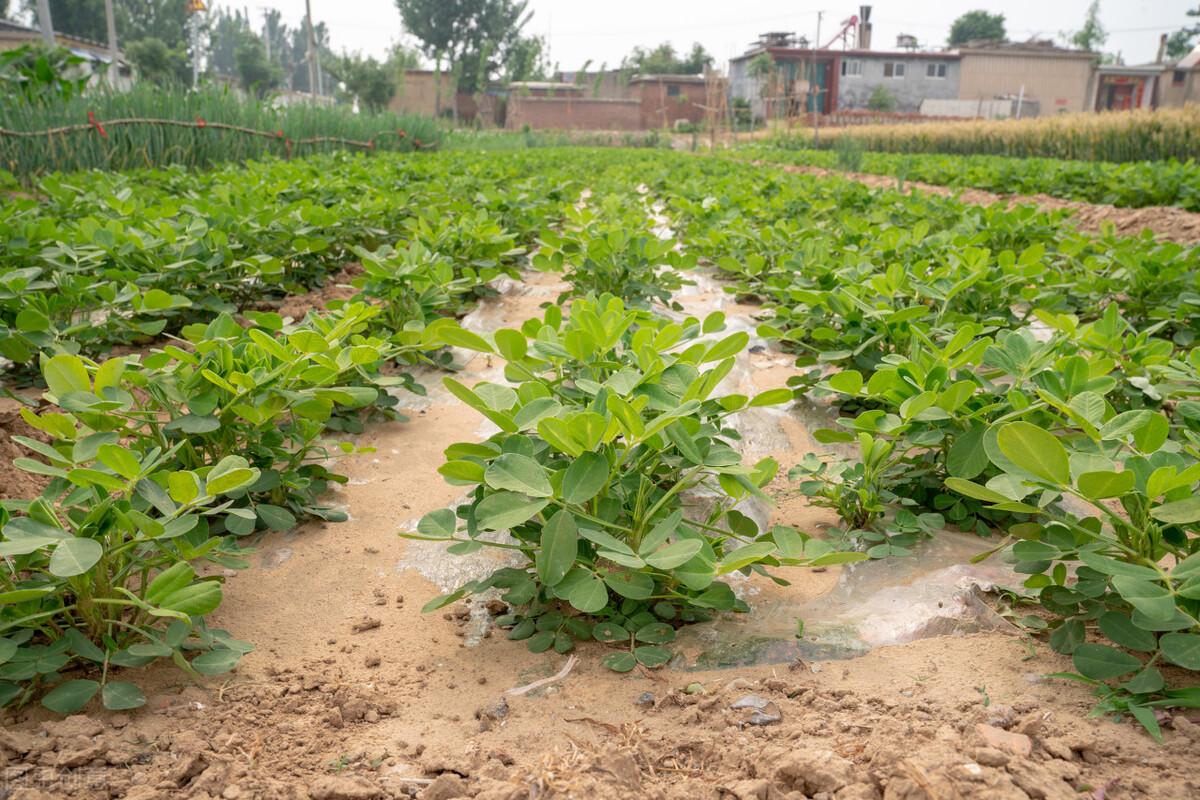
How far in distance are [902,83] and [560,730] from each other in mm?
52322

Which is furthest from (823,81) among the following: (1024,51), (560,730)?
(560,730)

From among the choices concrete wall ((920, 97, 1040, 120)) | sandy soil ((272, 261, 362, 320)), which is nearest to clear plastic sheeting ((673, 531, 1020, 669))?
sandy soil ((272, 261, 362, 320))

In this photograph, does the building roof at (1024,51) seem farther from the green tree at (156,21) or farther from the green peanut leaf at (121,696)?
the green peanut leaf at (121,696)

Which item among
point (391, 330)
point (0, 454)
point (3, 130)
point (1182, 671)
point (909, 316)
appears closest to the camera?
point (1182, 671)

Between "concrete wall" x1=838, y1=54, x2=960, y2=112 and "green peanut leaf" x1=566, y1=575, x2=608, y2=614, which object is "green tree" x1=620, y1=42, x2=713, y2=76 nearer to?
"concrete wall" x1=838, y1=54, x2=960, y2=112

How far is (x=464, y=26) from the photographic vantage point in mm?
53156

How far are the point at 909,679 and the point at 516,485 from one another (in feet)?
2.55

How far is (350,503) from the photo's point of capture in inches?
97.6

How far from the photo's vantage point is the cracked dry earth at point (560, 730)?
116 cm

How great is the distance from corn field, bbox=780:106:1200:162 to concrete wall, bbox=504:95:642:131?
22847 mm

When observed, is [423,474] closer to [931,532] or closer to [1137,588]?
[931,532]

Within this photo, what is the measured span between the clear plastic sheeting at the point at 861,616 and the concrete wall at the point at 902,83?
49.9 meters

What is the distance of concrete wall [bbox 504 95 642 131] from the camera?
44.0m

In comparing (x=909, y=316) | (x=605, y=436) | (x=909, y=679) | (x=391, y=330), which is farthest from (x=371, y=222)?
(x=909, y=679)
